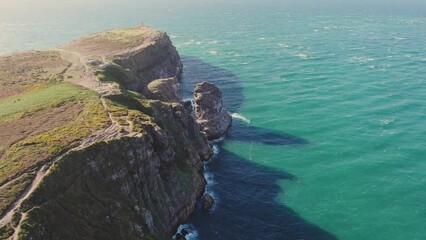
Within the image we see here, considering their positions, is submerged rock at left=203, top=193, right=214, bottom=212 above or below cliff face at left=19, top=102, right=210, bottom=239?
below

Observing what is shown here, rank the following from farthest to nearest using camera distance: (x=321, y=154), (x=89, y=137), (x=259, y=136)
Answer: (x=259, y=136)
(x=321, y=154)
(x=89, y=137)

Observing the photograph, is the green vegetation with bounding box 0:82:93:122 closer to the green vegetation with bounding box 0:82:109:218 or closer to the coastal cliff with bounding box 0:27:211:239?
the green vegetation with bounding box 0:82:109:218

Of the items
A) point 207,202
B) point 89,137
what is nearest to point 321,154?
point 207,202

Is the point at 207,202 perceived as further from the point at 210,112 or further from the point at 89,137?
the point at 210,112

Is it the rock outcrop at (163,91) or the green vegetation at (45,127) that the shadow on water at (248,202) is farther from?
the green vegetation at (45,127)

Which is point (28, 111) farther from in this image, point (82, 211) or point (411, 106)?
point (411, 106)

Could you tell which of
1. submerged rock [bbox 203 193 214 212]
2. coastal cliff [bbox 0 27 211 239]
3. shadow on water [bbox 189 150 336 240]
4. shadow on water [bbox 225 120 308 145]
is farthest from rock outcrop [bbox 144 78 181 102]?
submerged rock [bbox 203 193 214 212]

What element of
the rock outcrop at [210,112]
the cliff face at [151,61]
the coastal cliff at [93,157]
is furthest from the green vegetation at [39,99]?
Result: the rock outcrop at [210,112]
